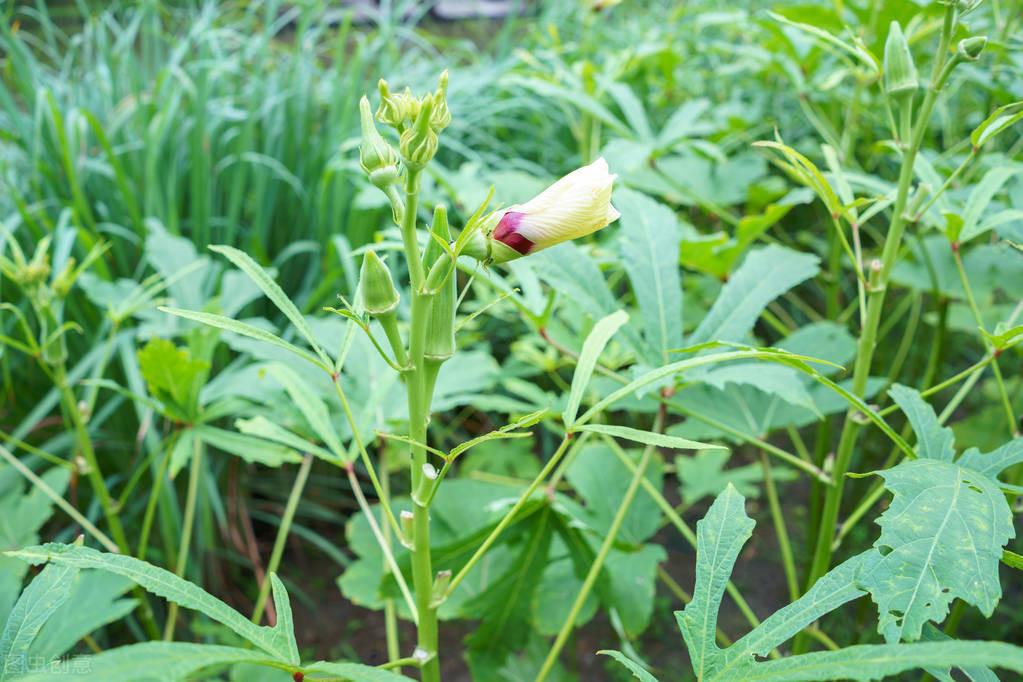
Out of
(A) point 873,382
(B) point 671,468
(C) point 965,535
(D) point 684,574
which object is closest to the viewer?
(C) point 965,535

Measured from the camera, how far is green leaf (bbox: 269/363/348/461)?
2.61ft

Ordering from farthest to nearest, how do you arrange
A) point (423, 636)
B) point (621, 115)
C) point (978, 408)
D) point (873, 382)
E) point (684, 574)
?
1. point (621, 115)
2. point (978, 408)
3. point (684, 574)
4. point (873, 382)
5. point (423, 636)

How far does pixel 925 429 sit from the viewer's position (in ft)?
2.25

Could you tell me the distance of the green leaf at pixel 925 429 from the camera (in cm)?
67

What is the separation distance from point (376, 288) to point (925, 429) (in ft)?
1.67

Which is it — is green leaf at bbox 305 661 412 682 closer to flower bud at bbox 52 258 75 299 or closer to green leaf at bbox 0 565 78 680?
green leaf at bbox 0 565 78 680

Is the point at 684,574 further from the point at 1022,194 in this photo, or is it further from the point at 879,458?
the point at 1022,194

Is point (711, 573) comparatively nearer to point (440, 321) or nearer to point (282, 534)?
point (440, 321)

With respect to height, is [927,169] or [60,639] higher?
[927,169]

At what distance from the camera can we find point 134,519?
1.51m

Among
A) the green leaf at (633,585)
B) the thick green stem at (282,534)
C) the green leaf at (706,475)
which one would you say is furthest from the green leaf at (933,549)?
the green leaf at (706,475)

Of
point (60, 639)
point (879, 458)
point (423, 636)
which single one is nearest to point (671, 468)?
point (879, 458)

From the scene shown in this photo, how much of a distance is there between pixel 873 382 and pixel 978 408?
107 centimetres

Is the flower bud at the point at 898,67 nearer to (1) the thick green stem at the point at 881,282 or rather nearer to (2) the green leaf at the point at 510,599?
(1) the thick green stem at the point at 881,282
